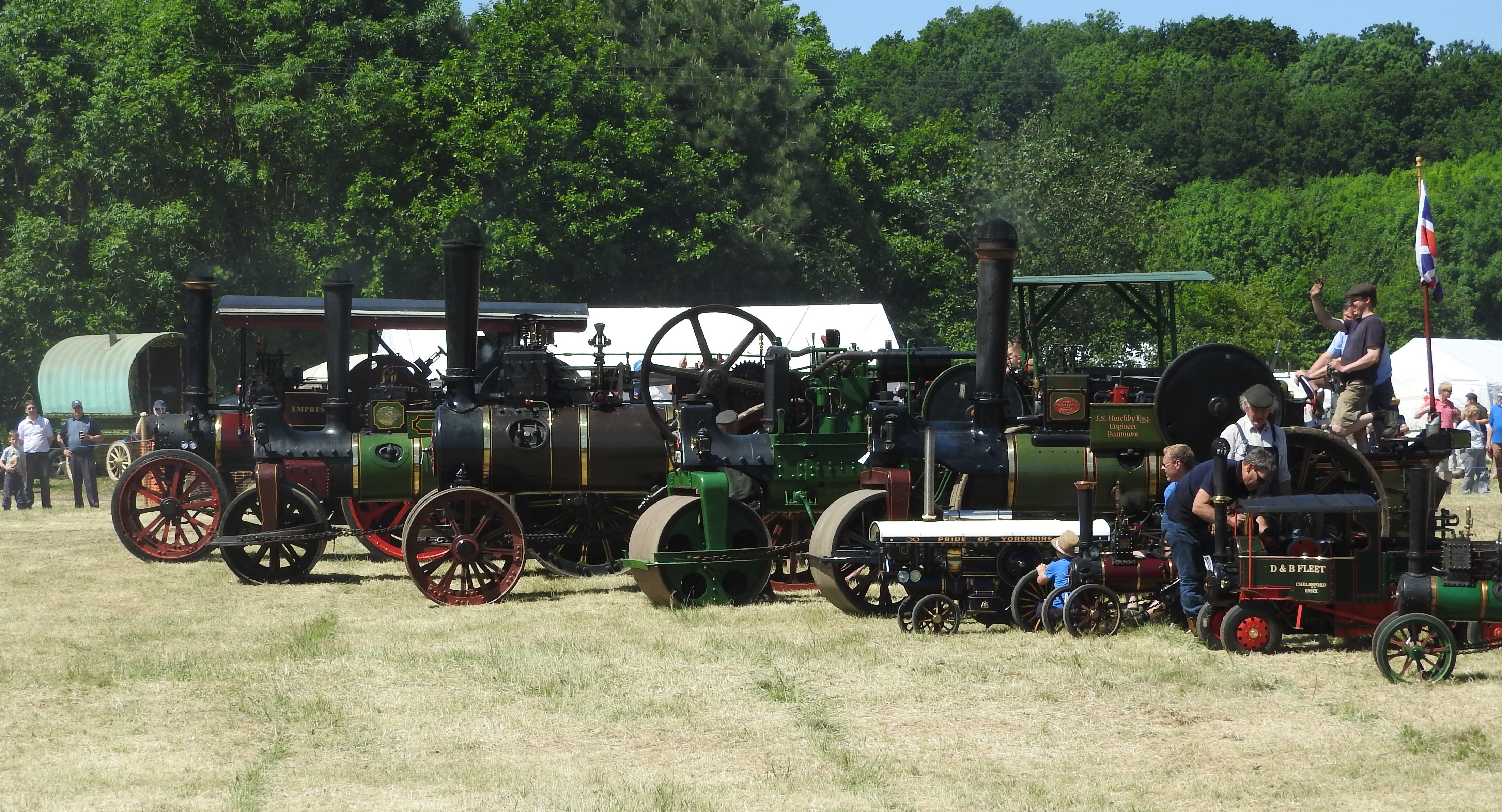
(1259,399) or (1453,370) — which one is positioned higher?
(1453,370)

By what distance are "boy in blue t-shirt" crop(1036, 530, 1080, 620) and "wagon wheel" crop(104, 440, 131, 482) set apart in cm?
1653

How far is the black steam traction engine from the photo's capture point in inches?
372

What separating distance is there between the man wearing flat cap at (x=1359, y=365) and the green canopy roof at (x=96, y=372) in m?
19.6

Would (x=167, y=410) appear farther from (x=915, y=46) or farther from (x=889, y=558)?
(x=915, y=46)

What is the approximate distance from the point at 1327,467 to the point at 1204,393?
0.90 meters

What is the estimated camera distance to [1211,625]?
8688 mm

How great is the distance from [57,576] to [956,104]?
243 feet

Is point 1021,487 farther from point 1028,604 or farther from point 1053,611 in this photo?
point 1053,611

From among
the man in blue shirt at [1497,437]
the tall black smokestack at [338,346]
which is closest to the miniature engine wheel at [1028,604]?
the tall black smokestack at [338,346]

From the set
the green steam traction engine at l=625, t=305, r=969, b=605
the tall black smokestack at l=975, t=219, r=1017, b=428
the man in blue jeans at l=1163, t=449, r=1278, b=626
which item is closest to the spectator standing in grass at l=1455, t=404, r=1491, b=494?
the green steam traction engine at l=625, t=305, r=969, b=605

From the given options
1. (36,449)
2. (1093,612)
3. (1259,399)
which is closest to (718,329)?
(36,449)

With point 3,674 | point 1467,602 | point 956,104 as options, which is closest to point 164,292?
point 3,674

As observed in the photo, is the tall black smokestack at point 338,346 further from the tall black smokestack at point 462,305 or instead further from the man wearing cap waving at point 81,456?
the man wearing cap waving at point 81,456

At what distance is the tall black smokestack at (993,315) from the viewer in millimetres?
10734
